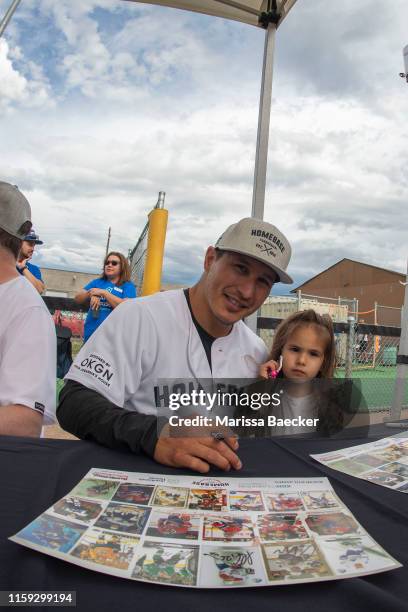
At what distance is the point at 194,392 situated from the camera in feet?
3.45

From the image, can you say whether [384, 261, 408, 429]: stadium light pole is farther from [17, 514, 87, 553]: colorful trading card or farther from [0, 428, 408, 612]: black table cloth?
[17, 514, 87, 553]: colorful trading card

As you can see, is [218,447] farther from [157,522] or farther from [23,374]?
[23,374]

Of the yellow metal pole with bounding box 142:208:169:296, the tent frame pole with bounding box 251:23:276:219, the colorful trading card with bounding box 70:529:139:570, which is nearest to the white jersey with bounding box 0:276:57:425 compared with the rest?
the colorful trading card with bounding box 70:529:139:570

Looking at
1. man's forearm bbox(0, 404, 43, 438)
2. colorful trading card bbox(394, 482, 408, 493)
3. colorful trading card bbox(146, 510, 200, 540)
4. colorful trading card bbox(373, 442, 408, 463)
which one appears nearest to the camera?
colorful trading card bbox(146, 510, 200, 540)

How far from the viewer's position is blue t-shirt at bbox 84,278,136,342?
3435mm

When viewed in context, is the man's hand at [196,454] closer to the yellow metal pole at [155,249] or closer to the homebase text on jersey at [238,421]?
the homebase text on jersey at [238,421]

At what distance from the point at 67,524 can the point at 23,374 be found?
2.36 ft

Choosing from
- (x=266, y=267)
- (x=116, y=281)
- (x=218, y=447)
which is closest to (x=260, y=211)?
(x=116, y=281)

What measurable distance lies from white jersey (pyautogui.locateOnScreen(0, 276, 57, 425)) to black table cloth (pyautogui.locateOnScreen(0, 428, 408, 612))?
0.83 ft

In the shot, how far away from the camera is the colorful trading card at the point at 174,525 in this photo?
56cm

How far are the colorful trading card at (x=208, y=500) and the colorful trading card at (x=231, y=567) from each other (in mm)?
124

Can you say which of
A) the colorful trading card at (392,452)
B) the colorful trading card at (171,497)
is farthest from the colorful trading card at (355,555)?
the colorful trading card at (392,452)

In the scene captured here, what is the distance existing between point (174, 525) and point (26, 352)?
81 centimetres

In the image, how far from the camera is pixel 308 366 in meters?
1.66
